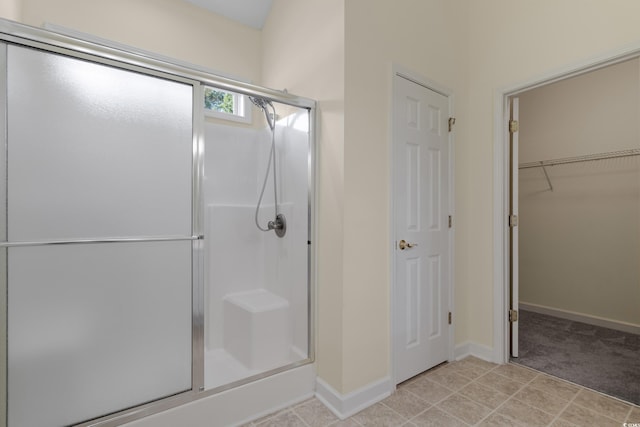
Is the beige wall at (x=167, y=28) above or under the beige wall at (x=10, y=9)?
above

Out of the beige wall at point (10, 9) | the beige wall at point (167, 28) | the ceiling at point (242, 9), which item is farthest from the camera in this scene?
the ceiling at point (242, 9)

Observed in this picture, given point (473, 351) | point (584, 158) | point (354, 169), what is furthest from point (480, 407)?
point (584, 158)

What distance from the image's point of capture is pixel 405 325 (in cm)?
217

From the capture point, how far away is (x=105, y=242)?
4.72 feet

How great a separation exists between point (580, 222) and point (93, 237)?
4.30 m

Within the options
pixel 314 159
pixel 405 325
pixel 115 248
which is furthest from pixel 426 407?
pixel 115 248

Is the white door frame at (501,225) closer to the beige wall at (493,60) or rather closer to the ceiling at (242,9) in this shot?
the beige wall at (493,60)

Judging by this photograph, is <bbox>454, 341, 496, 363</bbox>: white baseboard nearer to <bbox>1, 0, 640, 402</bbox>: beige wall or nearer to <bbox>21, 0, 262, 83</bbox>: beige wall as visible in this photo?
<bbox>1, 0, 640, 402</bbox>: beige wall

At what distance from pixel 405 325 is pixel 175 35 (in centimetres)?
290

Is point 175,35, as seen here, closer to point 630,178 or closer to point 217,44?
point 217,44

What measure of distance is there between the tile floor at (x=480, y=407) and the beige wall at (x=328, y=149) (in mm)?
251

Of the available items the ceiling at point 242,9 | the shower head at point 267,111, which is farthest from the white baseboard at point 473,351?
the ceiling at point 242,9

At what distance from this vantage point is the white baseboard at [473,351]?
2.50 meters

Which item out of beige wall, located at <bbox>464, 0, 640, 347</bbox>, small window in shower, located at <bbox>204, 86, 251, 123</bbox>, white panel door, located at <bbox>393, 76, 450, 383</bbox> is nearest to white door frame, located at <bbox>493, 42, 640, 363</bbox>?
beige wall, located at <bbox>464, 0, 640, 347</bbox>
